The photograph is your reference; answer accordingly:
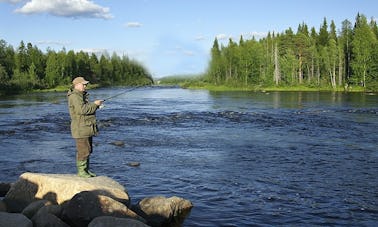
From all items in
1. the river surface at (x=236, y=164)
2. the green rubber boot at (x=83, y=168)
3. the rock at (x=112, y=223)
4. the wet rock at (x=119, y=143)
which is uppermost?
the green rubber boot at (x=83, y=168)

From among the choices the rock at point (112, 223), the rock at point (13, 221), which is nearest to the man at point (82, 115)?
the rock at point (13, 221)

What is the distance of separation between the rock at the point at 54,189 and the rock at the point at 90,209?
0.47 meters

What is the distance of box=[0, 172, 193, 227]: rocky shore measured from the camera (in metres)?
8.62

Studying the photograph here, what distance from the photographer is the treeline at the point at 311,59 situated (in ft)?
261

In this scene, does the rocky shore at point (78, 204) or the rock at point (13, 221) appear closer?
the rock at point (13, 221)

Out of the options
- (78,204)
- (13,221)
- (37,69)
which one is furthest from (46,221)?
(37,69)

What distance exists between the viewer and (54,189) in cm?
967

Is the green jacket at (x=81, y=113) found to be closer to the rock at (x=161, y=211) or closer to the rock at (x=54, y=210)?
the rock at (x=54, y=210)

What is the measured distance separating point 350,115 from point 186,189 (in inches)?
942

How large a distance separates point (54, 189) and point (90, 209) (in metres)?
1.45

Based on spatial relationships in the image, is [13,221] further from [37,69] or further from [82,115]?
[37,69]

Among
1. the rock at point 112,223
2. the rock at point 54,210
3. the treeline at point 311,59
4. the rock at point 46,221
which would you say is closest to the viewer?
the rock at point 112,223

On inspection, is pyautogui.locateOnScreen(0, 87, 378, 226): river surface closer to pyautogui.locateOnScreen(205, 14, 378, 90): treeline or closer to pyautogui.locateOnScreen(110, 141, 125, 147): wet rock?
pyautogui.locateOnScreen(110, 141, 125, 147): wet rock

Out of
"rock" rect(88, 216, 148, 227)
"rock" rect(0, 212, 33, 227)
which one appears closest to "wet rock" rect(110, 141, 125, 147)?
"rock" rect(0, 212, 33, 227)
